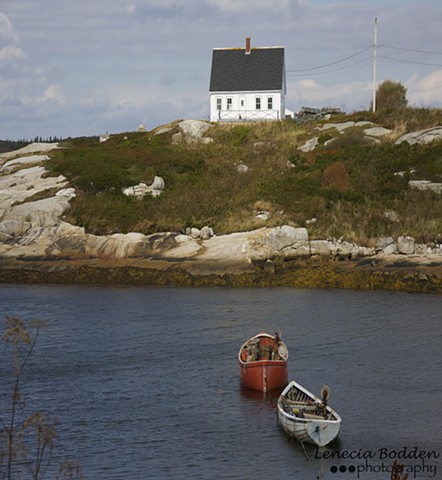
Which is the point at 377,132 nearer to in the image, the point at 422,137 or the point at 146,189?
the point at 422,137

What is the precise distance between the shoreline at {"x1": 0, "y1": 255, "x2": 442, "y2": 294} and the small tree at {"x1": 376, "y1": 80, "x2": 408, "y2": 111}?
36796 mm

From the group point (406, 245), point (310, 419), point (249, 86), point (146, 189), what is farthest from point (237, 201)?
point (310, 419)

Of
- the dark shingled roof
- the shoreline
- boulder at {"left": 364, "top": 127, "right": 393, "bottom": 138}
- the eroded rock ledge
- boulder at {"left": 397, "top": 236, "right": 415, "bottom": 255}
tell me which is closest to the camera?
the shoreline

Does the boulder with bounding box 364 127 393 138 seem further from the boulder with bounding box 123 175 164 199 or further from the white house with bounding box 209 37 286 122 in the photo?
the boulder with bounding box 123 175 164 199

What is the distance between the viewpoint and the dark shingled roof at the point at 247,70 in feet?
282

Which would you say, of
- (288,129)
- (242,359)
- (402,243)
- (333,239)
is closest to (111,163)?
(288,129)

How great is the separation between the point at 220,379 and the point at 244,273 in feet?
75.1

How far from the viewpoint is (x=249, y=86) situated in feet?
282

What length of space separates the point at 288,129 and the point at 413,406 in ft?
185

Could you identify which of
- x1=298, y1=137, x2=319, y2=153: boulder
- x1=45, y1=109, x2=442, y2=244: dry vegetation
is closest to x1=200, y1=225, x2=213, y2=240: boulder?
x1=45, y1=109, x2=442, y2=244: dry vegetation

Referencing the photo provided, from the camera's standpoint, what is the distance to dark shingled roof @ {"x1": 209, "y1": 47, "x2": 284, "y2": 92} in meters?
86.0

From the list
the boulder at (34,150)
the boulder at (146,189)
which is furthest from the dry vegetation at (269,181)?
the boulder at (34,150)

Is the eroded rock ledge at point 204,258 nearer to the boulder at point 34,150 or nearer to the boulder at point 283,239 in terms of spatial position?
the boulder at point 283,239

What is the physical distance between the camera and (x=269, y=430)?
87.0 ft
